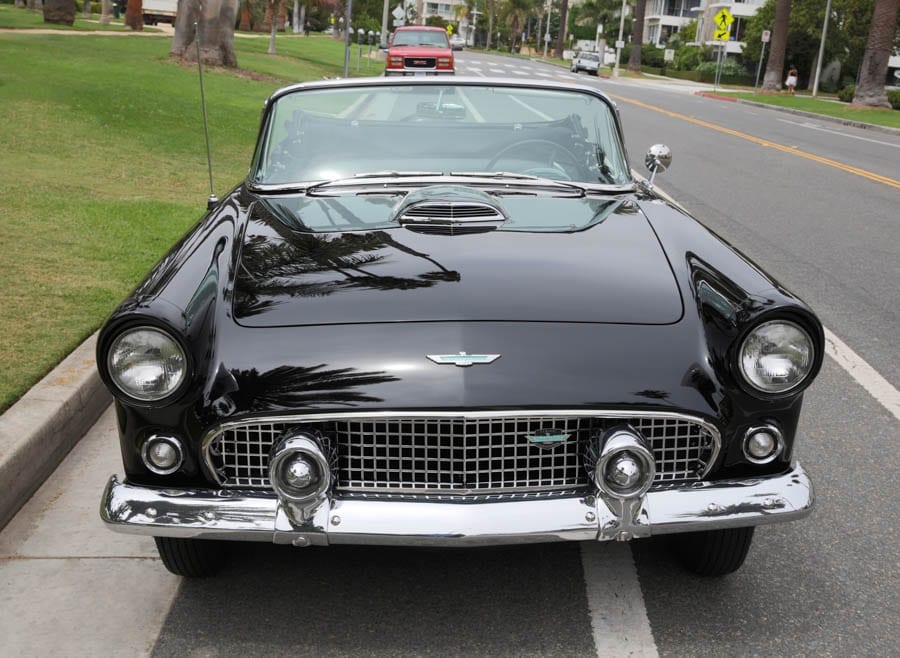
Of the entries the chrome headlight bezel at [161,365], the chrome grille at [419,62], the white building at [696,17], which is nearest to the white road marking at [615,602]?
the chrome headlight bezel at [161,365]

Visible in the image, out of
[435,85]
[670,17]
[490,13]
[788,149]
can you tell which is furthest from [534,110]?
[490,13]

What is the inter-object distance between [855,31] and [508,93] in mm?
53736

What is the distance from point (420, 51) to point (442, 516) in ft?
89.2

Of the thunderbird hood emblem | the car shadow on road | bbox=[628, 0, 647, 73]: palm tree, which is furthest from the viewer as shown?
bbox=[628, 0, 647, 73]: palm tree

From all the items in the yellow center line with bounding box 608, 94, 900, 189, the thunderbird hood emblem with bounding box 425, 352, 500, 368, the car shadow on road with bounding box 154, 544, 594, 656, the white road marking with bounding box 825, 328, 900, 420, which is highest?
the thunderbird hood emblem with bounding box 425, 352, 500, 368

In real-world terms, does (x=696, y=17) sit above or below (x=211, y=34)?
above

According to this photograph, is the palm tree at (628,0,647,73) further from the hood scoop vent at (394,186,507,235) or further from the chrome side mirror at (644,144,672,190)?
the hood scoop vent at (394,186,507,235)

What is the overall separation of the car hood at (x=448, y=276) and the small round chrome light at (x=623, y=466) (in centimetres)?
39

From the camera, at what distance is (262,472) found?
2.90 m

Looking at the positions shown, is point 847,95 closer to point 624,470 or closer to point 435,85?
point 435,85

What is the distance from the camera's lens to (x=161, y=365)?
2.92 m

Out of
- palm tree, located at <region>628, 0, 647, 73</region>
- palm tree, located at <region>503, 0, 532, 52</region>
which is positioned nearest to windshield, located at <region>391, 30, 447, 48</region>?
palm tree, located at <region>628, 0, 647, 73</region>

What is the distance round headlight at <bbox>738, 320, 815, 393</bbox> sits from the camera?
2.98m

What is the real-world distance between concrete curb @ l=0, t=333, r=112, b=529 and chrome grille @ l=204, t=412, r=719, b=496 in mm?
1255
